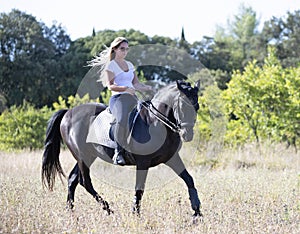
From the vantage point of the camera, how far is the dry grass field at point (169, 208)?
16.9 feet

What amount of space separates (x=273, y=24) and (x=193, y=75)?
643 inches

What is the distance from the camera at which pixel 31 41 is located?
110 ft

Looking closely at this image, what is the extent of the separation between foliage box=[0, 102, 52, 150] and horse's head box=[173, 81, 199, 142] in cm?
1368

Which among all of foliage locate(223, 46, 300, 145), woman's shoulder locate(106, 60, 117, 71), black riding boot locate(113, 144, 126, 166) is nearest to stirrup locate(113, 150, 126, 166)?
black riding boot locate(113, 144, 126, 166)

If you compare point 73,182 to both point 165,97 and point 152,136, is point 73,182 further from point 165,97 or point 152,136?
point 165,97

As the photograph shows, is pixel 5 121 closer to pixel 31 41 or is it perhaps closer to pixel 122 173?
pixel 122 173

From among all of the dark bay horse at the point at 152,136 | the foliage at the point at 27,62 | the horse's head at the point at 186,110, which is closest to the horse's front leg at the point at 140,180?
the dark bay horse at the point at 152,136

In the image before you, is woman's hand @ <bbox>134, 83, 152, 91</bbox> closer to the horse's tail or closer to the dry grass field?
the dry grass field

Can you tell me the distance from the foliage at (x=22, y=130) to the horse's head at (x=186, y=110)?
44.9 feet

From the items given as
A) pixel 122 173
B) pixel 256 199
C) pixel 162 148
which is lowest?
pixel 122 173

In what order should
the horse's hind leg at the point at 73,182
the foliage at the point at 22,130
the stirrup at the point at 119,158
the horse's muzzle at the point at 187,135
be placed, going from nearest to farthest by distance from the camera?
the horse's muzzle at the point at 187,135
the stirrup at the point at 119,158
the horse's hind leg at the point at 73,182
the foliage at the point at 22,130

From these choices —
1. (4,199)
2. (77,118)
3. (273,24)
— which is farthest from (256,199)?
(273,24)

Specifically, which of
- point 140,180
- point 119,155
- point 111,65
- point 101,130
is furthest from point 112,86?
point 140,180

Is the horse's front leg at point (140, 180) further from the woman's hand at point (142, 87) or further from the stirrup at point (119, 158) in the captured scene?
the woman's hand at point (142, 87)
